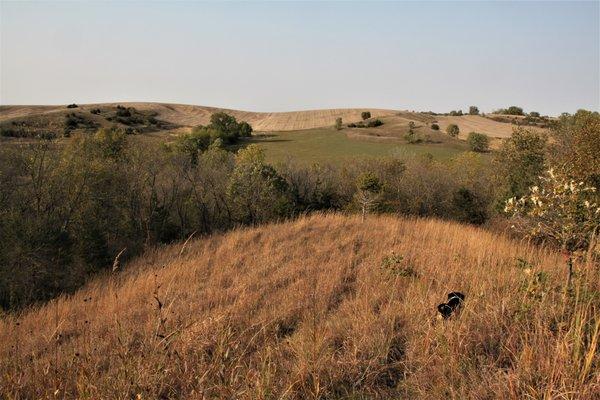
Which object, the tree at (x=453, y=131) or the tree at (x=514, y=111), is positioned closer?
the tree at (x=453, y=131)

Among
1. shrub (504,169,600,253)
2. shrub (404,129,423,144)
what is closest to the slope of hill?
shrub (404,129,423,144)

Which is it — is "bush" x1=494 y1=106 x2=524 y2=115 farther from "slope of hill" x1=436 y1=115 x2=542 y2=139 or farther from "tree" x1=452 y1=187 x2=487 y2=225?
"tree" x1=452 y1=187 x2=487 y2=225

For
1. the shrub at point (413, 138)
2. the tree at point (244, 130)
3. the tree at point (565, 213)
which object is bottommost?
the tree at point (565, 213)

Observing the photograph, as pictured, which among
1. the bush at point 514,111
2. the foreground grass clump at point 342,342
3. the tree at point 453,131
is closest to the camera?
the foreground grass clump at point 342,342

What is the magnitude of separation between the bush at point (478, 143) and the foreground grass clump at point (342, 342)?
58716 millimetres

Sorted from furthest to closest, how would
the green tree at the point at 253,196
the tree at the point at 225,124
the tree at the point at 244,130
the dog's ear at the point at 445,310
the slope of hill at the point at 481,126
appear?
the tree at the point at 244,130 → the tree at the point at 225,124 → the slope of hill at the point at 481,126 → the green tree at the point at 253,196 → the dog's ear at the point at 445,310

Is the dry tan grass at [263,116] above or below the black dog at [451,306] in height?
above

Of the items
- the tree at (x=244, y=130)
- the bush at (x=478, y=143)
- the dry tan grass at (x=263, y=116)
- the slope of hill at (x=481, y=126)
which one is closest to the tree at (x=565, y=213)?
the bush at (x=478, y=143)

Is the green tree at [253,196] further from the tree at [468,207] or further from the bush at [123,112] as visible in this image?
the bush at [123,112]

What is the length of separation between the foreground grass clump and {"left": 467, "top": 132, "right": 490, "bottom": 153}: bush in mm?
58716

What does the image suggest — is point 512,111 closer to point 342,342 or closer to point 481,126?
point 481,126

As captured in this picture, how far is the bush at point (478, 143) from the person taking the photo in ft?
196

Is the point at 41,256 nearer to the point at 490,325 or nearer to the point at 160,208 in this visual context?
the point at 160,208

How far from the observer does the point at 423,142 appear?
63.3m
